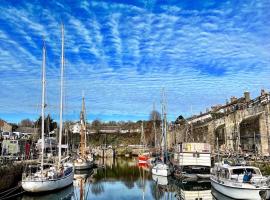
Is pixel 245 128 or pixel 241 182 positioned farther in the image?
pixel 245 128

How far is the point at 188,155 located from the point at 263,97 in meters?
11.4

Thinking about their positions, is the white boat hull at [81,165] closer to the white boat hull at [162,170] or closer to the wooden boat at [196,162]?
the white boat hull at [162,170]

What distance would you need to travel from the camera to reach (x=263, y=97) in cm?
4375

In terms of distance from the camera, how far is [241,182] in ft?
91.8

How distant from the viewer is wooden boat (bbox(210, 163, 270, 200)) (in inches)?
1053

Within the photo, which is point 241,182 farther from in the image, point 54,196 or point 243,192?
point 54,196

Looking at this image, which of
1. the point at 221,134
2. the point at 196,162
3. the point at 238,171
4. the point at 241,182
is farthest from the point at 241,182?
the point at 221,134

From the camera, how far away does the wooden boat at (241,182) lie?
26750 mm

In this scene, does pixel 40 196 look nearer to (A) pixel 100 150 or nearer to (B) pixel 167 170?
(B) pixel 167 170

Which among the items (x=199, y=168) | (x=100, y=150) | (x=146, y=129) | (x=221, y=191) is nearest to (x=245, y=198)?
(x=221, y=191)

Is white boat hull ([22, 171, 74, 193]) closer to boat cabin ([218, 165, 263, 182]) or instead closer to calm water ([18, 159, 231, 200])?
calm water ([18, 159, 231, 200])

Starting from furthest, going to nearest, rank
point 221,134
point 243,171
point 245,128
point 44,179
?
A: point 221,134
point 245,128
point 44,179
point 243,171

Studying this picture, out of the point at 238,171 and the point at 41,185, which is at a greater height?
the point at 238,171

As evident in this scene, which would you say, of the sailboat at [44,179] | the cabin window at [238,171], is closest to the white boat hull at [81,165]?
the sailboat at [44,179]
